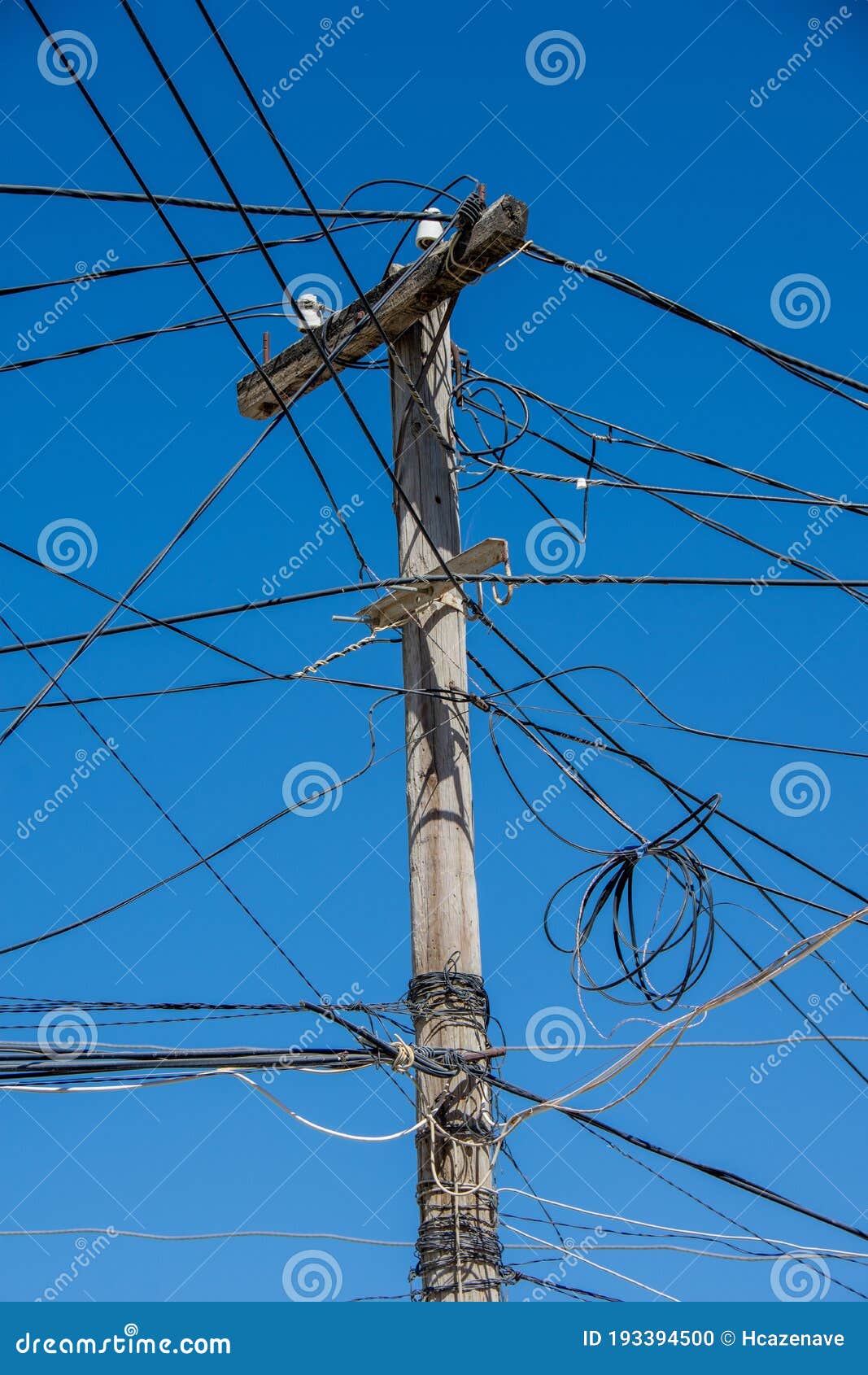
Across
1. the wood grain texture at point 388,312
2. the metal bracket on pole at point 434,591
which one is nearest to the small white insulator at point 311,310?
the wood grain texture at point 388,312

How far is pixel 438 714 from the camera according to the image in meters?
7.25

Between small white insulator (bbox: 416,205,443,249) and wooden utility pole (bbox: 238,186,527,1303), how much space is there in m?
0.22

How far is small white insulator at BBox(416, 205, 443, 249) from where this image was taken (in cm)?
763

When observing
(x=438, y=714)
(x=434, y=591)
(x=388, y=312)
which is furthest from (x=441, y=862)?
(x=388, y=312)

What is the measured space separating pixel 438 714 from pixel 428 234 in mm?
2603

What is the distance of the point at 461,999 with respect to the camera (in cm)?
671

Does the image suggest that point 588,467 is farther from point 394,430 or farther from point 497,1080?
point 497,1080

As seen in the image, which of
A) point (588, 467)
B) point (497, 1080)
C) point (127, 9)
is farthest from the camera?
point (588, 467)

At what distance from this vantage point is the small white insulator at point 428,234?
763 centimetres

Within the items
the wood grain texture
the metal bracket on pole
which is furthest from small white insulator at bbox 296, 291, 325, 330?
the metal bracket on pole

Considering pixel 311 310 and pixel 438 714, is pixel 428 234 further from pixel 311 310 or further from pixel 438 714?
pixel 438 714

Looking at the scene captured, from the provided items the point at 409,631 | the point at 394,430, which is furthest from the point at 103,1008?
the point at 394,430

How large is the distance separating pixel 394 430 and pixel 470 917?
8.94 feet

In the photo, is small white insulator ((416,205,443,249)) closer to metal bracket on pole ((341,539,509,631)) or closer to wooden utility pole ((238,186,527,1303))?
wooden utility pole ((238,186,527,1303))
